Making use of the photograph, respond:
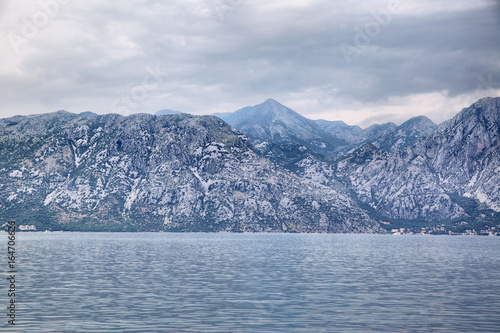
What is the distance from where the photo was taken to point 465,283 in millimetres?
97375

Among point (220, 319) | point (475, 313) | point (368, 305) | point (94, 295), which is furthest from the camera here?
point (94, 295)

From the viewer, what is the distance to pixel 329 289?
85875mm

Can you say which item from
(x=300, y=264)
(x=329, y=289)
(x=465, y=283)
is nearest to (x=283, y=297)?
(x=329, y=289)

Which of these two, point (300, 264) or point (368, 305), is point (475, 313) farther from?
point (300, 264)

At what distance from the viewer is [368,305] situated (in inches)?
2753

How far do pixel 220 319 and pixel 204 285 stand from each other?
100ft

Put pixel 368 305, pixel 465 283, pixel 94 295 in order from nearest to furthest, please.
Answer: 1. pixel 368 305
2. pixel 94 295
3. pixel 465 283

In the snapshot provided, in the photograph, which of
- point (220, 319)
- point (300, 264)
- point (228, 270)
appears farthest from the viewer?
point (300, 264)

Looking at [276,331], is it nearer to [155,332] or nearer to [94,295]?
[155,332]

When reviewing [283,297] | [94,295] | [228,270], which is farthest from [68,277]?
[283,297]

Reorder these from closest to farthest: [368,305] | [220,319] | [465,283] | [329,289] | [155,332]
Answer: [155,332]
[220,319]
[368,305]
[329,289]
[465,283]

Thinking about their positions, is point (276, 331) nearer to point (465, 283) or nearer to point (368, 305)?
point (368, 305)

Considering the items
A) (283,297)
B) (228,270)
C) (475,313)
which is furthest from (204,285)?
(475,313)

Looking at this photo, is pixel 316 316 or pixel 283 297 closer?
pixel 316 316
